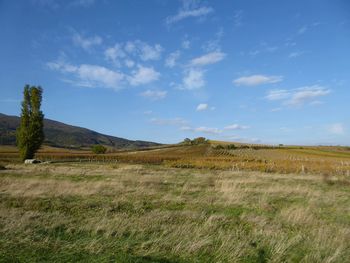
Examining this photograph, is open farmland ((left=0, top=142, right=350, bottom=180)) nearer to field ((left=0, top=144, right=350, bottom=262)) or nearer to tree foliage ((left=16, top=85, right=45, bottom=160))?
tree foliage ((left=16, top=85, right=45, bottom=160))

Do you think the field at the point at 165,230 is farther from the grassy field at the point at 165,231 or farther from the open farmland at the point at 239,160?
the open farmland at the point at 239,160

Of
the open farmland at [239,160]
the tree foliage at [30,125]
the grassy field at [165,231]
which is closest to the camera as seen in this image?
the grassy field at [165,231]

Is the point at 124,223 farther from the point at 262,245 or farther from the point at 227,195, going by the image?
the point at 227,195

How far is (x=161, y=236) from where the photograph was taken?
288 inches

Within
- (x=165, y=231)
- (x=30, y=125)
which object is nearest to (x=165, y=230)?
(x=165, y=231)

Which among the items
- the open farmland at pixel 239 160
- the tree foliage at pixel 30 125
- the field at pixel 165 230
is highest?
the tree foliage at pixel 30 125

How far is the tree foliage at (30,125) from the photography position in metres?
47.9

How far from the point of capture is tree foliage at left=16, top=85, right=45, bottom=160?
4791 centimetres

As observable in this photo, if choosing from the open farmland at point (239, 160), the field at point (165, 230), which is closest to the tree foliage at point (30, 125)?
the open farmland at point (239, 160)

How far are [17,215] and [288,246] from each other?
23.2 ft

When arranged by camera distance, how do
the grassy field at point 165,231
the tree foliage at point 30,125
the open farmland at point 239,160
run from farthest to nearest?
the tree foliage at point 30,125 < the open farmland at point 239,160 < the grassy field at point 165,231

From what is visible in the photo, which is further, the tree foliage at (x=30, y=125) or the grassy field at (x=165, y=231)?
the tree foliage at (x=30, y=125)

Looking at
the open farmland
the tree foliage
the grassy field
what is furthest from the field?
the tree foliage

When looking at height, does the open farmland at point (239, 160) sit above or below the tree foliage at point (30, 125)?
below
